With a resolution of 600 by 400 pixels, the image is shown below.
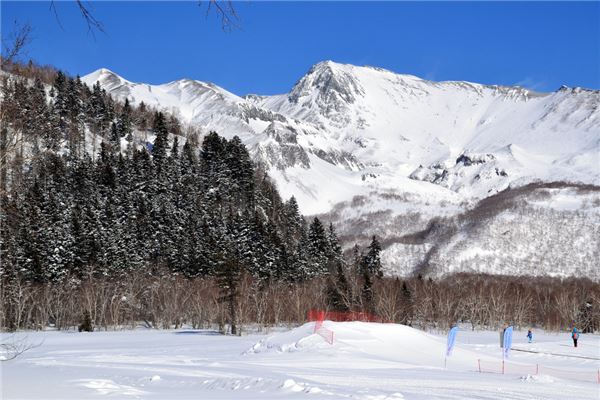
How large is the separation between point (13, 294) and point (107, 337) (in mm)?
16732

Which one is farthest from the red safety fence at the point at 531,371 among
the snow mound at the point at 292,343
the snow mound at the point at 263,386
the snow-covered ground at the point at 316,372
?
the snow mound at the point at 263,386

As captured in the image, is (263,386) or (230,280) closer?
(263,386)

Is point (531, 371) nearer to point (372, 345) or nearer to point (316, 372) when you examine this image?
point (372, 345)

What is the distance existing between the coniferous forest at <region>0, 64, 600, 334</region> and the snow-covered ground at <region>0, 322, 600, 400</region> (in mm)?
18628

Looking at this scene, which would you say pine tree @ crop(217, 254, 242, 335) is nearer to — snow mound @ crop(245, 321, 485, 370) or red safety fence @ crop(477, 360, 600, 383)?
snow mound @ crop(245, 321, 485, 370)

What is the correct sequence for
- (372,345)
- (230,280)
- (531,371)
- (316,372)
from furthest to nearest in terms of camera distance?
(230,280)
(372,345)
(531,371)
(316,372)

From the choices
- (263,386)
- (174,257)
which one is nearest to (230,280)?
(174,257)

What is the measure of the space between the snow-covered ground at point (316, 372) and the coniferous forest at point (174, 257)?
61.1ft

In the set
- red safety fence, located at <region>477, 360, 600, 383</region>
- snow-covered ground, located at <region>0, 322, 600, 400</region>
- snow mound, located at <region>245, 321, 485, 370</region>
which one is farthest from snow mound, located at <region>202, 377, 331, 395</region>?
snow mound, located at <region>245, 321, 485, 370</region>

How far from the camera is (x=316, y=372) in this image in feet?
89.3

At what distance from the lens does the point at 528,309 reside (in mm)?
106188

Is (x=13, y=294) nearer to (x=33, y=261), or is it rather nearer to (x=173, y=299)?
(x=33, y=261)

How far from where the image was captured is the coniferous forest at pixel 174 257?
7681cm

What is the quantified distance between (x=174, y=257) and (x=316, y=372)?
72.2 m
